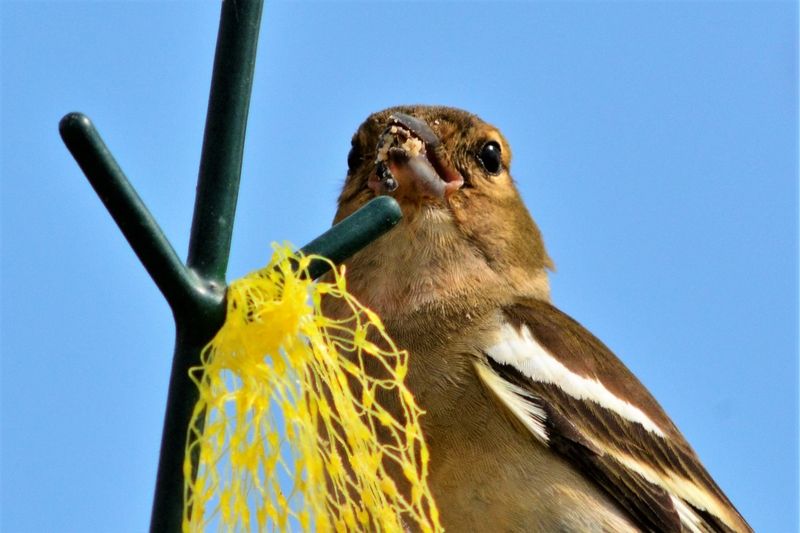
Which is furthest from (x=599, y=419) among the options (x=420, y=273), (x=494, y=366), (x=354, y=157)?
(x=354, y=157)

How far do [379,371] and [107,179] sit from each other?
7.79 feet

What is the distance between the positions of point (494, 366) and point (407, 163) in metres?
0.90

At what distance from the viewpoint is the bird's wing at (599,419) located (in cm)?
410

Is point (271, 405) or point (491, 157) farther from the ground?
point (491, 157)

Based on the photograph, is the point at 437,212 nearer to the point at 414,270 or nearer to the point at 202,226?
the point at 414,270

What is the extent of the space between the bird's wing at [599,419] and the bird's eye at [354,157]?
99 cm

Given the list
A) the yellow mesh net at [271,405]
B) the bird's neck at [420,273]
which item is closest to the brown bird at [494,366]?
the bird's neck at [420,273]

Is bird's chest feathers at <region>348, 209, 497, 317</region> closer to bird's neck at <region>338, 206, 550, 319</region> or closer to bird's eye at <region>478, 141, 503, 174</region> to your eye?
bird's neck at <region>338, 206, 550, 319</region>

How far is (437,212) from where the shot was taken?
4602 millimetres

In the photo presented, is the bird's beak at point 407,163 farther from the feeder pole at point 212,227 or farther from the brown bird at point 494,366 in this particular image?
the feeder pole at point 212,227

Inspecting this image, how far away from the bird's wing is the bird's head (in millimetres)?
255

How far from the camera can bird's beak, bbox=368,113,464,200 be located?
4.41 meters

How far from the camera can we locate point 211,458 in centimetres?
194

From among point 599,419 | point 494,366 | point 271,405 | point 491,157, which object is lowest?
point 271,405
